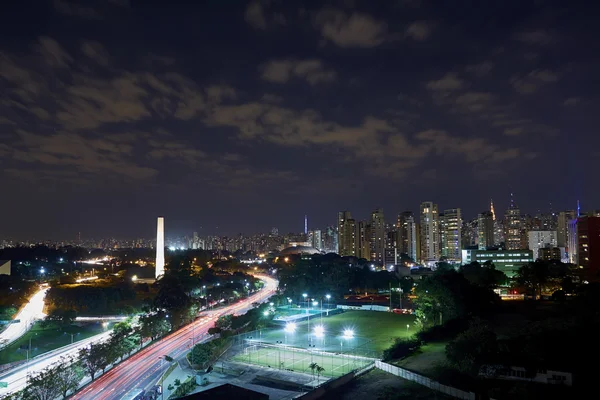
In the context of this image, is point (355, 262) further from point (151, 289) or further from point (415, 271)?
point (151, 289)

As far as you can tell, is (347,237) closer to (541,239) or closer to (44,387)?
(541,239)

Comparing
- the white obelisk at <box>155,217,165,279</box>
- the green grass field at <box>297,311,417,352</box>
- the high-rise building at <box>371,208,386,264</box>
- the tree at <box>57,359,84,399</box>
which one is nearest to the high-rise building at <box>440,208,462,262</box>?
the high-rise building at <box>371,208,386,264</box>

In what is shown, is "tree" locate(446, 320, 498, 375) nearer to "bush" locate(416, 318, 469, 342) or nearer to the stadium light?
"bush" locate(416, 318, 469, 342)

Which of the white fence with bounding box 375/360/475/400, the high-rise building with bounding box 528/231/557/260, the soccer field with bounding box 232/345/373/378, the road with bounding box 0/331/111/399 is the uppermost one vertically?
the high-rise building with bounding box 528/231/557/260

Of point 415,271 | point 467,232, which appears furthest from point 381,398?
point 467,232

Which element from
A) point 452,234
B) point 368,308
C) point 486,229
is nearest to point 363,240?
point 452,234

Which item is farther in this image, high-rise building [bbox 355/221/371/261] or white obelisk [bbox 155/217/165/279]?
high-rise building [bbox 355/221/371/261]

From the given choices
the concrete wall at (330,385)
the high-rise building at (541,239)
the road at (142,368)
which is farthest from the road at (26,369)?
the high-rise building at (541,239)
